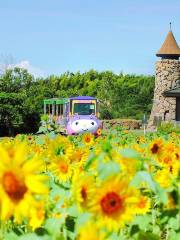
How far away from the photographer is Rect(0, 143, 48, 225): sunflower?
1.61m

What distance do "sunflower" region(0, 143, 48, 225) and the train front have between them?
1003 inches

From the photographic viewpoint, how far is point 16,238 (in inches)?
89.0

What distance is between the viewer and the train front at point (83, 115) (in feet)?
90.5

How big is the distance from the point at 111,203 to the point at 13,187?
25 centimetres

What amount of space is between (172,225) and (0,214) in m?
0.73

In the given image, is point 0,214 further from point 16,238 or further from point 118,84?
point 118,84

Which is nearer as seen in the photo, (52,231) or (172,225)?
(52,231)

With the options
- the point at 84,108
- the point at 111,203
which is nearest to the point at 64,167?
the point at 111,203

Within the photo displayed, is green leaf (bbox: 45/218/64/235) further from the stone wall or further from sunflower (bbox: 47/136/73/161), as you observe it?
the stone wall

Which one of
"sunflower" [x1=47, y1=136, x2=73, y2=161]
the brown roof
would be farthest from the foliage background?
"sunflower" [x1=47, y1=136, x2=73, y2=161]

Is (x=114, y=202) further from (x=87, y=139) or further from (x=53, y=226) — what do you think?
(x=87, y=139)

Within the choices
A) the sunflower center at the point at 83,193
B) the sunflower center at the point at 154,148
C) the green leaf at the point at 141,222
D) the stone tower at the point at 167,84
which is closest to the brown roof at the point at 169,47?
the stone tower at the point at 167,84

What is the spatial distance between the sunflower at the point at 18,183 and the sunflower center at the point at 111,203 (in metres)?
0.17

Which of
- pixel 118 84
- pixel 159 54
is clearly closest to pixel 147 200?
pixel 159 54
